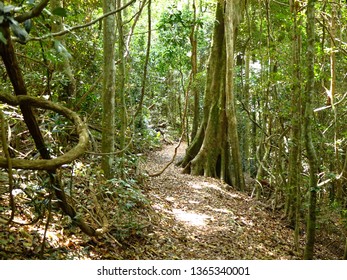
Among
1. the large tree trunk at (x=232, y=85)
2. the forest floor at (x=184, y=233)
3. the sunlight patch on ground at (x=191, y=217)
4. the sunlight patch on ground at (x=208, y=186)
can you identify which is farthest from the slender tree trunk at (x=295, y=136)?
the large tree trunk at (x=232, y=85)

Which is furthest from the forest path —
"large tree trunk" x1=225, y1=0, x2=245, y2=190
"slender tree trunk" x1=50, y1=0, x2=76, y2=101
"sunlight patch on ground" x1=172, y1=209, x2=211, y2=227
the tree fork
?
"slender tree trunk" x1=50, y1=0, x2=76, y2=101

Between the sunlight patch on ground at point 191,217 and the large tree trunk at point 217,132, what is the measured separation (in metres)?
3.71

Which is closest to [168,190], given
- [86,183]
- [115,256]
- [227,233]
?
[227,233]

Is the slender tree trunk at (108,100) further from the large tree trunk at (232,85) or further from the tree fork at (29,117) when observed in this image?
the large tree trunk at (232,85)

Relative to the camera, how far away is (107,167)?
20.2ft

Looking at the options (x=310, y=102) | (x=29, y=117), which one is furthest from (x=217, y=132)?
(x=29, y=117)

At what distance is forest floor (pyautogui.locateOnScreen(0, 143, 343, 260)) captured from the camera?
396 cm

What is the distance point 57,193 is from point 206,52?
17.3 meters

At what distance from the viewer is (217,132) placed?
37.4ft

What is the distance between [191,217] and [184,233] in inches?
40.2

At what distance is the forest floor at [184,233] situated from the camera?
396 cm

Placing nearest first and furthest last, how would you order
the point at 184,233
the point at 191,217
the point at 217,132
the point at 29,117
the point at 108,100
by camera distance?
the point at 29,117 → the point at 108,100 → the point at 184,233 → the point at 191,217 → the point at 217,132

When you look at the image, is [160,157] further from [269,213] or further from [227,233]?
[227,233]

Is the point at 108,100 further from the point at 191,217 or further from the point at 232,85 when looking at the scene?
the point at 232,85
